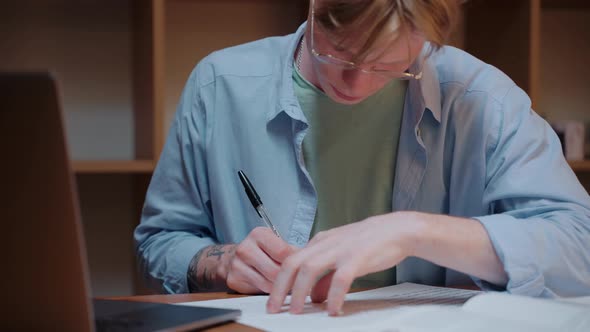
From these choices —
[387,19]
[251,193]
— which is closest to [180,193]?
[251,193]

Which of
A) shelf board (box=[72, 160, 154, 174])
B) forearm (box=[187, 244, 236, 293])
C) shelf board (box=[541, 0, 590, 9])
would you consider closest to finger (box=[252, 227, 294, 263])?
forearm (box=[187, 244, 236, 293])

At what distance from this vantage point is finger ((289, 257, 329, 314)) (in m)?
0.86

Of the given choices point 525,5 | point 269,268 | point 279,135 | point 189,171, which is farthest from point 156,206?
point 525,5

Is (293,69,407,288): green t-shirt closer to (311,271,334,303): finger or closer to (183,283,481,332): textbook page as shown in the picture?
(183,283,481,332): textbook page

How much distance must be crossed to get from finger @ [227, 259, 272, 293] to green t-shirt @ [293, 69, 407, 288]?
28 cm

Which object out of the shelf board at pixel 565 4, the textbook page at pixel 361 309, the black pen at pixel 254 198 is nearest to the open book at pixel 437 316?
the textbook page at pixel 361 309

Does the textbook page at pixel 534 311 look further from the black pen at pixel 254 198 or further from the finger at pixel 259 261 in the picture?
the black pen at pixel 254 198

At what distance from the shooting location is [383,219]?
0.94m

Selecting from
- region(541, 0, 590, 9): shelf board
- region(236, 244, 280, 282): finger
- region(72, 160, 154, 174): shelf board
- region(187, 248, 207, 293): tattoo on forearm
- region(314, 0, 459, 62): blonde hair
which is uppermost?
region(314, 0, 459, 62): blonde hair

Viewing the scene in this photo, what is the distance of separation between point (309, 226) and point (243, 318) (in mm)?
445

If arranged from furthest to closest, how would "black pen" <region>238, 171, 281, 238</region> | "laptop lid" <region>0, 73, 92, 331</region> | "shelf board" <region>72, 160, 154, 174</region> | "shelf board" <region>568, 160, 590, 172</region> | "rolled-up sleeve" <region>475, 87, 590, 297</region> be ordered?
1. "shelf board" <region>568, 160, 590, 172</region>
2. "shelf board" <region>72, 160, 154, 174</region>
3. "black pen" <region>238, 171, 281, 238</region>
4. "rolled-up sleeve" <region>475, 87, 590, 297</region>
5. "laptop lid" <region>0, 73, 92, 331</region>

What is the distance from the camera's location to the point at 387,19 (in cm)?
101

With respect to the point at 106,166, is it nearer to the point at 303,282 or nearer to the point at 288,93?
the point at 288,93

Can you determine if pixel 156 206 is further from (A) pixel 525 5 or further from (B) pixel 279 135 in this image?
(A) pixel 525 5
